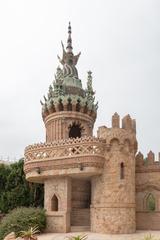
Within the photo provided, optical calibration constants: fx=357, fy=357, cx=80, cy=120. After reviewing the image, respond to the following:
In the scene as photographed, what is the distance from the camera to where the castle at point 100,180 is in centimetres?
2131

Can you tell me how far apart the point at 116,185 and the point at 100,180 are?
1.07 m

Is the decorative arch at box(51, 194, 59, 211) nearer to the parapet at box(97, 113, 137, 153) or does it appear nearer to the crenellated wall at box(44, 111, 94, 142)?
the crenellated wall at box(44, 111, 94, 142)

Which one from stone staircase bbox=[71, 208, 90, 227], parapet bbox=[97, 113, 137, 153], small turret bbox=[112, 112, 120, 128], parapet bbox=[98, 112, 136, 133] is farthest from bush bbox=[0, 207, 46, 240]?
small turret bbox=[112, 112, 120, 128]

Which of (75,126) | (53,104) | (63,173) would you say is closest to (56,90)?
(53,104)

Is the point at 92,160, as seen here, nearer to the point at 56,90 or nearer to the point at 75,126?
the point at 75,126

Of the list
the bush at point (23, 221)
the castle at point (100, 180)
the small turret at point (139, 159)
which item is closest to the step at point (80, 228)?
the castle at point (100, 180)

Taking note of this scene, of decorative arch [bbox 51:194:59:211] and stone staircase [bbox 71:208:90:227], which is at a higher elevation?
decorative arch [bbox 51:194:59:211]

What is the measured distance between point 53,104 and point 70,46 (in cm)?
627

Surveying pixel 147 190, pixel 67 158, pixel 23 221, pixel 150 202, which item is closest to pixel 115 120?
pixel 67 158

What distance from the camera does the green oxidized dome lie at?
88.5ft

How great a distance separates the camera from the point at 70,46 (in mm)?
30516

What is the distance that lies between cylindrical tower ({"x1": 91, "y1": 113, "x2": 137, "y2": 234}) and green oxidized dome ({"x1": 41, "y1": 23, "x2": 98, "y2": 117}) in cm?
502

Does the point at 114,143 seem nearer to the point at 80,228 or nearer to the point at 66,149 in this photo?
the point at 66,149

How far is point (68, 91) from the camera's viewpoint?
90.9 ft
